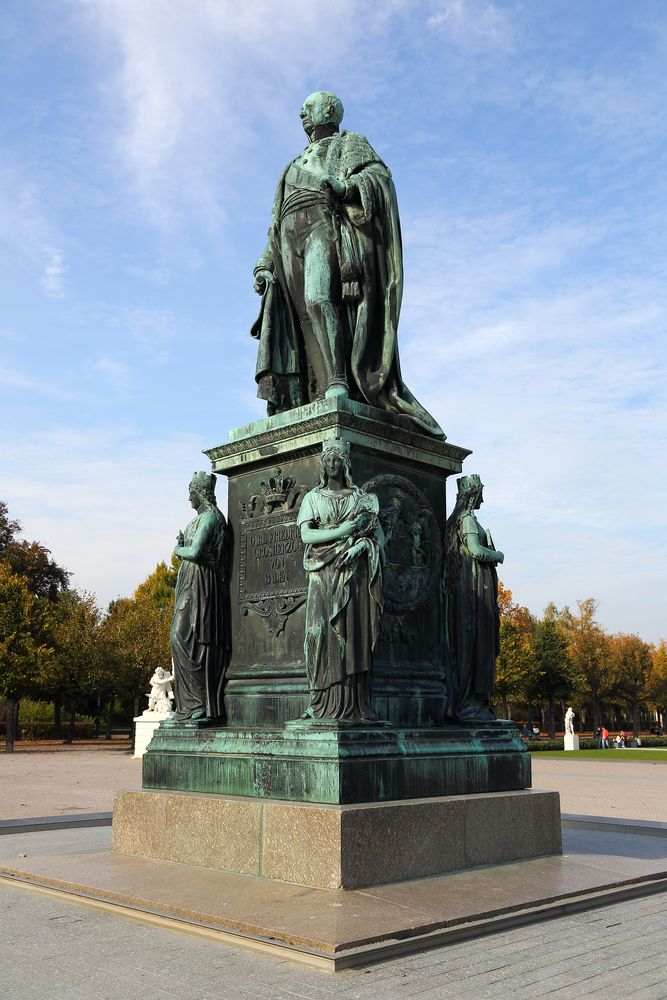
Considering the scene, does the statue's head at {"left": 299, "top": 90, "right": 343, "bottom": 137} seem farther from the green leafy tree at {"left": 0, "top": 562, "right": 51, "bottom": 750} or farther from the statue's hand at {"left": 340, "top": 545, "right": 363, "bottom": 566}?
the green leafy tree at {"left": 0, "top": 562, "right": 51, "bottom": 750}

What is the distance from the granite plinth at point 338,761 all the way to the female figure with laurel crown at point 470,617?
0.91 feet

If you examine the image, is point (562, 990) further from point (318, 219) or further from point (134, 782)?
point (134, 782)

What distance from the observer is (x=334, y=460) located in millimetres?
7500

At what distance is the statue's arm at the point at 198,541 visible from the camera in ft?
27.8

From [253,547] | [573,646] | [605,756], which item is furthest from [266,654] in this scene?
[573,646]

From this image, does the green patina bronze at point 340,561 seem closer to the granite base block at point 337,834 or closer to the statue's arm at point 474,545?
the statue's arm at point 474,545

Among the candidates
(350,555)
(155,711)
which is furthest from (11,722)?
(350,555)

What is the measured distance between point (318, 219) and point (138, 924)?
6159 millimetres

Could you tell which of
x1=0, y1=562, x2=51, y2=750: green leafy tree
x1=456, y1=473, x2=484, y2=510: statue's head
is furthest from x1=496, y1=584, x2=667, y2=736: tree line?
x1=456, y1=473, x2=484, y2=510: statue's head

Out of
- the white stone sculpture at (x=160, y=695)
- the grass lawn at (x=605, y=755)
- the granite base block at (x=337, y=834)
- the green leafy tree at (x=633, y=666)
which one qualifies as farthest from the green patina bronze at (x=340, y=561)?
the green leafy tree at (x=633, y=666)

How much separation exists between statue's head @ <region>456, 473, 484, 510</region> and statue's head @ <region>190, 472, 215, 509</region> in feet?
7.26

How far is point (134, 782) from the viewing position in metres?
22.3

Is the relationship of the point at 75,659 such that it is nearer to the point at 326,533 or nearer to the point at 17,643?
the point at 17,643

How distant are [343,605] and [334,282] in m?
3.35
